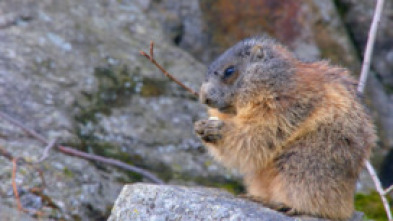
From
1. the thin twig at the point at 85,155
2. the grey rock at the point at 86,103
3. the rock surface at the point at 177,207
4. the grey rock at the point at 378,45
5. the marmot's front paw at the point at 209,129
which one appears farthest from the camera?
the grey rock at the point at 378,45

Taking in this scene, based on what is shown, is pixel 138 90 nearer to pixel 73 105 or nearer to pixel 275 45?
pixel 73 105

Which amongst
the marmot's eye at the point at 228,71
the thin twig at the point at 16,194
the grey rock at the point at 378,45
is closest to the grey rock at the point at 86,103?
the thin twig at the point at 16,194

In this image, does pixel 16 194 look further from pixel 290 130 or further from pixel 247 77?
pixel 290 130

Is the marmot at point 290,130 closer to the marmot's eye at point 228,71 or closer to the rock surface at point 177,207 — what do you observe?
the marmot's eye at point 228,71

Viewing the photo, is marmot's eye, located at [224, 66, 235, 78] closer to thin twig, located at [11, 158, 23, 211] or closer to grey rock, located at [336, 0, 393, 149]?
thin twig, located at [11, 158, 23, 211]

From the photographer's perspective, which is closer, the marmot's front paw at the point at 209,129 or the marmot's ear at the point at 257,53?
the marmot's front paw at the point at 209,129

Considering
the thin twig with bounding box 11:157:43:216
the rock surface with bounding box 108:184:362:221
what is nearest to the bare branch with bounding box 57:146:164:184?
Answer: the thin twig with bounding box 11:157:43:216

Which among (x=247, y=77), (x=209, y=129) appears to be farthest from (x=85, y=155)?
(x=247, y=77)
